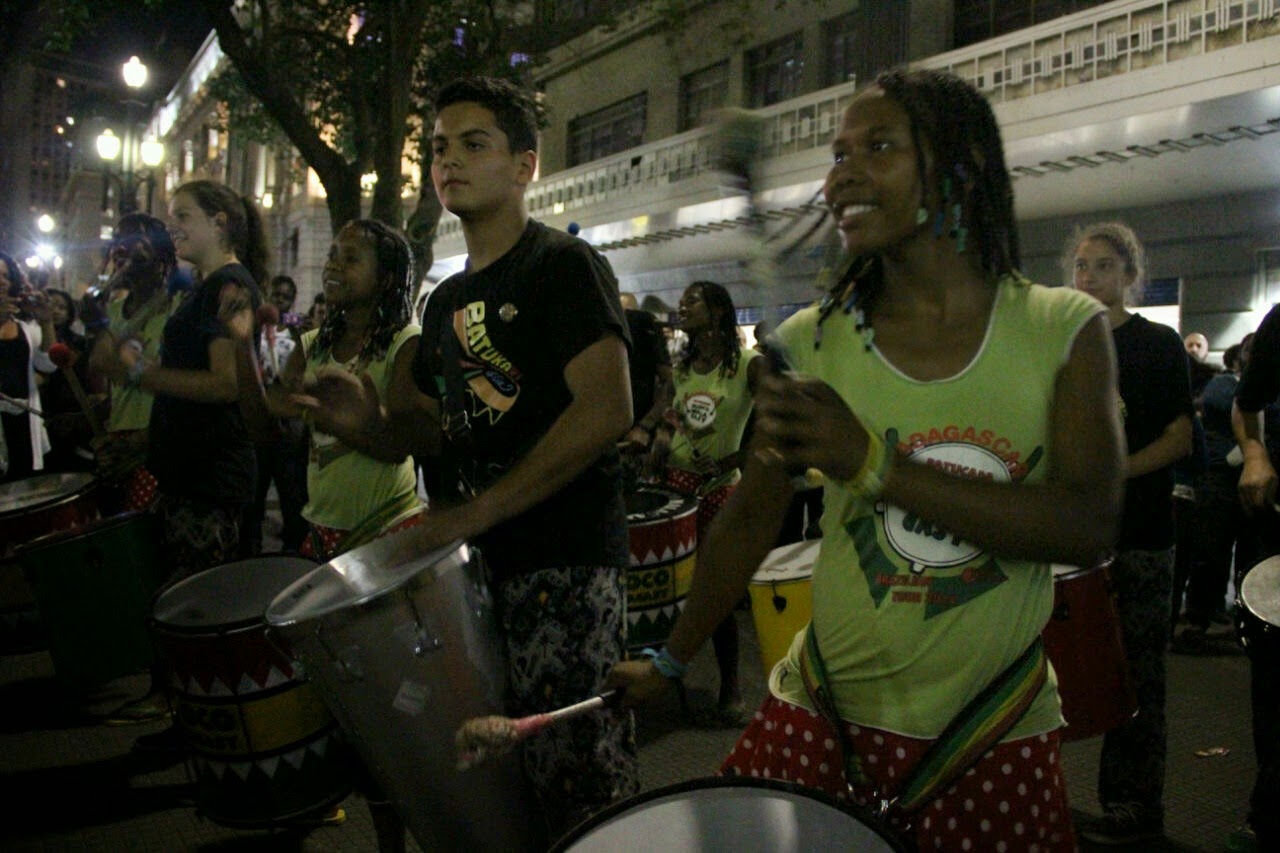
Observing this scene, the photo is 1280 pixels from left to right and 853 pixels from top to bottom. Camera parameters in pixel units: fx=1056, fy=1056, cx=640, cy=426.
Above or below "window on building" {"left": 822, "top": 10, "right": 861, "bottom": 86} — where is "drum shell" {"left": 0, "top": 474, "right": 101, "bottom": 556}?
Answer: below

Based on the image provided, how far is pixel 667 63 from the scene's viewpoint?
2219cm

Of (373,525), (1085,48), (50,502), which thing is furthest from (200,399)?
(1085,48)

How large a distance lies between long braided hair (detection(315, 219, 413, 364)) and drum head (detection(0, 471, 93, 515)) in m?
1.95

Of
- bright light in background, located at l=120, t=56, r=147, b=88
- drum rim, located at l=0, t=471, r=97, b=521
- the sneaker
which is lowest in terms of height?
the sneaker

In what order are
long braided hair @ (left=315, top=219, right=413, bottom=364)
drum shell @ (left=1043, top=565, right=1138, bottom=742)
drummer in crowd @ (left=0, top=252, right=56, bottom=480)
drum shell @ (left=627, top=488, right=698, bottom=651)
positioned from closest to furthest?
drum shell @ (left=1043, top=565, right=1138, bottom=742), long braided hair @ (left=315, top=219, right=413, bottom=364), drum shell @ (left=627, top=488, right=698, bottom=651), drummer in crowd @ (left=0, top=252, right=56, bottom=480)

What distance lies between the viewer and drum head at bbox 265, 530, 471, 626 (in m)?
2.01

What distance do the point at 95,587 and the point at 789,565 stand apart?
2.71 meters

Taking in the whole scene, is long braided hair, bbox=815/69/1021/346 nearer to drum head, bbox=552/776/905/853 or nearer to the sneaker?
drum head, bbox=552/776/905/853

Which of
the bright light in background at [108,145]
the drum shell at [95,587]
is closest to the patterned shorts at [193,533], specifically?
the drum shell at [95,587]

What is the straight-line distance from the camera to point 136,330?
4.67 metres

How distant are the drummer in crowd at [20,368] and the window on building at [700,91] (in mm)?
14416

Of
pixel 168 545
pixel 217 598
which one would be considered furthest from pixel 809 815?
pixel 168 545

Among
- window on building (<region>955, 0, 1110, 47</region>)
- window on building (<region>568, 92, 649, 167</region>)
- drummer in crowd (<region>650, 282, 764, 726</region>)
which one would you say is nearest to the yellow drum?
drummer in crowd (<region>650, 282, 764, 726</region>)

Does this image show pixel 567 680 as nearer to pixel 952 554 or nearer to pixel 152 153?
pixel 952 554
